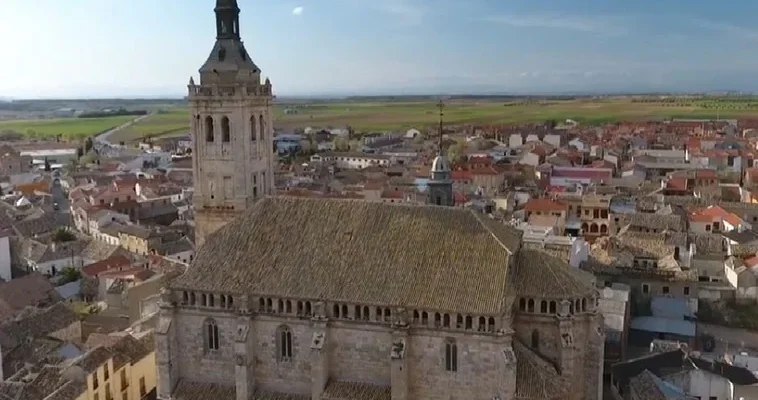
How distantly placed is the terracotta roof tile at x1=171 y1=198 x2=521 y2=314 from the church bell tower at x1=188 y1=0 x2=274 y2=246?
21.3 ft

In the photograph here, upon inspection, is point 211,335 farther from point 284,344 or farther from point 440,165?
point 440,165

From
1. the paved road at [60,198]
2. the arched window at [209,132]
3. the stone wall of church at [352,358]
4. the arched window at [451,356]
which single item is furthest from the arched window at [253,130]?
the paved road at [60,198]

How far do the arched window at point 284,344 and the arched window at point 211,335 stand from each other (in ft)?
9.93

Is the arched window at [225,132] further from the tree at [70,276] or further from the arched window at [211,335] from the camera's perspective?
the tree at [70,276]

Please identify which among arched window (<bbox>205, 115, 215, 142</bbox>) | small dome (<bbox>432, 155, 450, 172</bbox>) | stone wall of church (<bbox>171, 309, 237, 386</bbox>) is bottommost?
stone wall of church (<bbox>171, 309, 237, 386</bbox>)

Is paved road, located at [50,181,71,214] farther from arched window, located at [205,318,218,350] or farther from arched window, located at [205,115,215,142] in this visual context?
arched window, located at [205,318,218,350]

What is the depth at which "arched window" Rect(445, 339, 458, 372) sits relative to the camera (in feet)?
103

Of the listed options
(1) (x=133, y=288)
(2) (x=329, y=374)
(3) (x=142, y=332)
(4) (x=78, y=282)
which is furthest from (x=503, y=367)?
(4) (x=78, y=282)

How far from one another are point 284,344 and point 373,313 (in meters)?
4.61

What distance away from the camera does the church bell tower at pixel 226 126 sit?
4159 cm

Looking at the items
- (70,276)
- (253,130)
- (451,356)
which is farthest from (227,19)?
(70,276)

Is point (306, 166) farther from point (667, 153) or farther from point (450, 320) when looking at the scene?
point (450, 320)

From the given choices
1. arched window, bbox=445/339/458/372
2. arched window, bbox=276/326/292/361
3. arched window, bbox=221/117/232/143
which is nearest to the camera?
arched window, bbox=445/339/458/372

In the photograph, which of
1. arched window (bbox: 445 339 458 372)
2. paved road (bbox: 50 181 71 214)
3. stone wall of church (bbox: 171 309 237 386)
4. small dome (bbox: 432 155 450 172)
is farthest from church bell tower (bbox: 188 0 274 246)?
paved road (bbox: 50 181 71 214)
